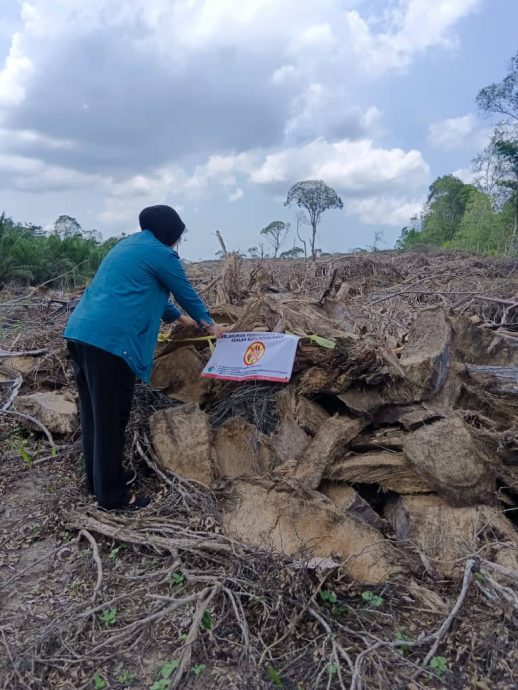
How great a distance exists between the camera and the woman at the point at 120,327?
256 cm

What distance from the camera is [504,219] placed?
23391mm

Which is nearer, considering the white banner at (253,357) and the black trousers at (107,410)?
the black trousers at (107,410)

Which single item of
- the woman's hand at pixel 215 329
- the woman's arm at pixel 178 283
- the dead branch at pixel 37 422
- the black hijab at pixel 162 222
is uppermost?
the black hijab at pixel 162 222

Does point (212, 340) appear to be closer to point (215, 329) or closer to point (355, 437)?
point (215, 329)

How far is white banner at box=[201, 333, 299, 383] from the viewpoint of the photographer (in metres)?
2.82

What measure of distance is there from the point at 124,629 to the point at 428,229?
34938 mm

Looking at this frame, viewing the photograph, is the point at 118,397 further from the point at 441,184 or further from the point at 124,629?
the point at 441,184

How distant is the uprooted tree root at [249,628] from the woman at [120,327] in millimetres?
493

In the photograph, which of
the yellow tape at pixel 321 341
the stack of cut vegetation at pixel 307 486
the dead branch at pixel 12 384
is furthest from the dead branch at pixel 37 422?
the yellow tape at pixel 321 341

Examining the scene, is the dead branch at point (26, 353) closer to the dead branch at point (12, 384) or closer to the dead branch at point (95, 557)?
the dead branch at point (12, 384)

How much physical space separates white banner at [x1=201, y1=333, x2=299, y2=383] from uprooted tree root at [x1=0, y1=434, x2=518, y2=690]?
0.88m

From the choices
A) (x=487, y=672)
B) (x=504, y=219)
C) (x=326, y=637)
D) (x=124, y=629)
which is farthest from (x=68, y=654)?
(x=504, y=219)

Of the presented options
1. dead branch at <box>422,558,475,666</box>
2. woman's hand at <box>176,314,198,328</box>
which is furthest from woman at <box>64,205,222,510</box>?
dead branch at <box>422,558,475,666</box>

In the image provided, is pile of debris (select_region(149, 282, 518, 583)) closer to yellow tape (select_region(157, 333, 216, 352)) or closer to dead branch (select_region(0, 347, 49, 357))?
yellow tape (select_region(157, 333, 216, 352))
